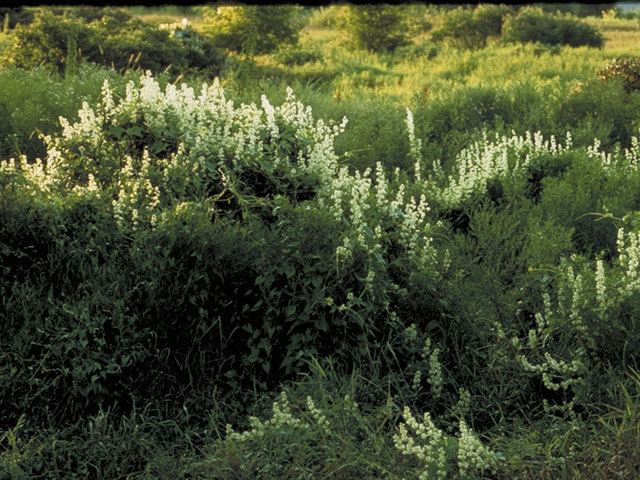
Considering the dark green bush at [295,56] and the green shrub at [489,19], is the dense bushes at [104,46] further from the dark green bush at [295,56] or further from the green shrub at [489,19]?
the green shrub at [489,19]

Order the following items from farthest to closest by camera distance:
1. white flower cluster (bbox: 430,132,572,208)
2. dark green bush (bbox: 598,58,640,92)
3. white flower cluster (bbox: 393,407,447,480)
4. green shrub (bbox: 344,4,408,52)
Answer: green shrub (bbox: 344,4,408,52), dark green bush (bbox: 598,58,640,92), white flower cluster (bbox: 430,132,572,208), white flower cluster (bbox: 393,407,447,480)

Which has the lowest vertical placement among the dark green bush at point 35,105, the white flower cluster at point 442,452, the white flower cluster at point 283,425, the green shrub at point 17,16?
the white flower cluster at point 283,425

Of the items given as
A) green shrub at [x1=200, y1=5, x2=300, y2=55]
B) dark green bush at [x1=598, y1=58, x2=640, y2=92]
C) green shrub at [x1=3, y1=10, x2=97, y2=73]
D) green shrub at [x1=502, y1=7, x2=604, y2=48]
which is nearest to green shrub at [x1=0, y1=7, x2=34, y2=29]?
green shrub at [x1=200, y1=5, x2=300, y2=55]

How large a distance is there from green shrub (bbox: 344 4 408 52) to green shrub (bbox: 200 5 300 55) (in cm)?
324

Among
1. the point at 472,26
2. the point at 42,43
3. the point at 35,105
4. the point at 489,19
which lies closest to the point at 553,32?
the point at 489,19

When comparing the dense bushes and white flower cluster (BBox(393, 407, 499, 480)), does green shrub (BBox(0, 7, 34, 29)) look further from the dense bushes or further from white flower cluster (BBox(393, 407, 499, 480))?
white flower cluster (BBox(393, 407, 499, 480))

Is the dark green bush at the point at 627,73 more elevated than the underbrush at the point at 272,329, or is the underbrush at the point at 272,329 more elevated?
the dark green bush at the point at 627,73

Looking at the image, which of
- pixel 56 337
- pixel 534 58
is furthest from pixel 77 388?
pixel 534 58

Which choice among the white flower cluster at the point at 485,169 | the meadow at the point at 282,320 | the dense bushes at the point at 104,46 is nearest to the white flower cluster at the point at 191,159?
the meadow at the point at 282,320

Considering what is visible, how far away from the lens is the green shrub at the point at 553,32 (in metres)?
20.8

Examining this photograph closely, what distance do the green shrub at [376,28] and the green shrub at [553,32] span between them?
9.60 ft

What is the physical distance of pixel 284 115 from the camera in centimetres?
566

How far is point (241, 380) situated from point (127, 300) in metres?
0.76

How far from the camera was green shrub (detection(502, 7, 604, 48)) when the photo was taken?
818 inches
